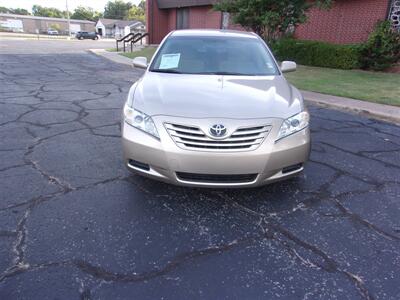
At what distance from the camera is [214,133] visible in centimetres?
277

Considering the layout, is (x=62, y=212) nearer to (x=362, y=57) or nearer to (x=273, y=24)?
(x=273, y=24)

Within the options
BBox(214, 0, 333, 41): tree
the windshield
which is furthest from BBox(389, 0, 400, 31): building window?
the windshield

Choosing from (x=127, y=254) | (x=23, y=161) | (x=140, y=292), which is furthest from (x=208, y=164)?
(x=23, y=161)

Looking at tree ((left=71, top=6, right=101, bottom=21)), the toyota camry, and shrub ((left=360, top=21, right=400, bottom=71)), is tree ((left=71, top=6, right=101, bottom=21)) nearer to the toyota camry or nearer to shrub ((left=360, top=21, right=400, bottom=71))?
shrub ((left=360, top=21, right=400, bottom=71))

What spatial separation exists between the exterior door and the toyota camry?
24.8 m

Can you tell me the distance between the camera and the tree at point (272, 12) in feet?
39.4

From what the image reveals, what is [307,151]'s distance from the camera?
3141mm

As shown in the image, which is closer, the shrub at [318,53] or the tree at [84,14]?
the shrub at [318,53]

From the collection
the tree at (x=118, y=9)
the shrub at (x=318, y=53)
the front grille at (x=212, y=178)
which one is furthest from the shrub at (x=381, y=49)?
the tree at (x=118, y=9)

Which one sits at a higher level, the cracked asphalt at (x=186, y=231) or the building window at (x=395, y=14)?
the building window at (x=395, y=14)

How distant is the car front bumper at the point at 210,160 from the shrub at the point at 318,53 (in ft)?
38.0

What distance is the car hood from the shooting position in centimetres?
294

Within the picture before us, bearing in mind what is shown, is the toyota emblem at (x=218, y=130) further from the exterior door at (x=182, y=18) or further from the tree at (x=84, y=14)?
the tree at (x=84, y=14)

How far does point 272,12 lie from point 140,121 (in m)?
10.7
